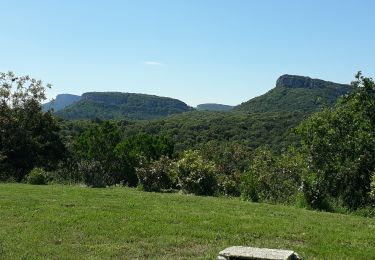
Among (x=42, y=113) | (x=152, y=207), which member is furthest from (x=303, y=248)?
(x=42, y=113)

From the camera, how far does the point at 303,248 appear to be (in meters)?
8.12

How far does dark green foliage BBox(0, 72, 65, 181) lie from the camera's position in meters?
25.6

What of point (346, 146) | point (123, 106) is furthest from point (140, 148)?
point (123, 106)

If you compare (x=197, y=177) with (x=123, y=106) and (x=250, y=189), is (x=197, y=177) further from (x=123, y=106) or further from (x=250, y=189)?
(x=123, y=106)

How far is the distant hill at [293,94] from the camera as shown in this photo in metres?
101

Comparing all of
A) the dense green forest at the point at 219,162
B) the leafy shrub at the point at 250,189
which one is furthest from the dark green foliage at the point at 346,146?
the leafy shrub at the point at 250,189

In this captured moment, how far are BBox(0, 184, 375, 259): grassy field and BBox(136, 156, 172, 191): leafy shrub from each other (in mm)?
5800

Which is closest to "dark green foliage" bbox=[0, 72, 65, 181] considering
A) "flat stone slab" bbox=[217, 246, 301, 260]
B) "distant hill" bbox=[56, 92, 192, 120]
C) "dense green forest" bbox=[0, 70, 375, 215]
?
"dense green forest" bbox=[0, 70, 375, 215]

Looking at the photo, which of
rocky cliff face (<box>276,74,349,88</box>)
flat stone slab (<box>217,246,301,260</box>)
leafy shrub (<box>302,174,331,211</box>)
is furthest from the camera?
rocky cliff face (<box>276,74,349,88</box>)

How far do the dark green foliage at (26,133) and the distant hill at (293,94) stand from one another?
74.2 metres

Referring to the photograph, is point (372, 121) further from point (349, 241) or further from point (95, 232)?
point (95, 232)

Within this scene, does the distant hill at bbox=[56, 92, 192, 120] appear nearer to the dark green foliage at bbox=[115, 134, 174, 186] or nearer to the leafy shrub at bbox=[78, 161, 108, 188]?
the dark green foliage at bbox=[115, 134, 174, 186]

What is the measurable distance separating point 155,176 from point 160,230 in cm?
1006

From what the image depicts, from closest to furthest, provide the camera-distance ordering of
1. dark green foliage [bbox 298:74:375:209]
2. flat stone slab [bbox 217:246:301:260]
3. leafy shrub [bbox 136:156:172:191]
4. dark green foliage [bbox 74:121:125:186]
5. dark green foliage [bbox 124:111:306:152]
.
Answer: flat stone slab [bbox 217:246:301:260], dark green foliage [bbox 298:74:375:209], leafy shrub [bbox 136:156:172:191], dark green foliage [bbox 74:121:125:186], dark green foliage [bbox 124:111:306:152]
